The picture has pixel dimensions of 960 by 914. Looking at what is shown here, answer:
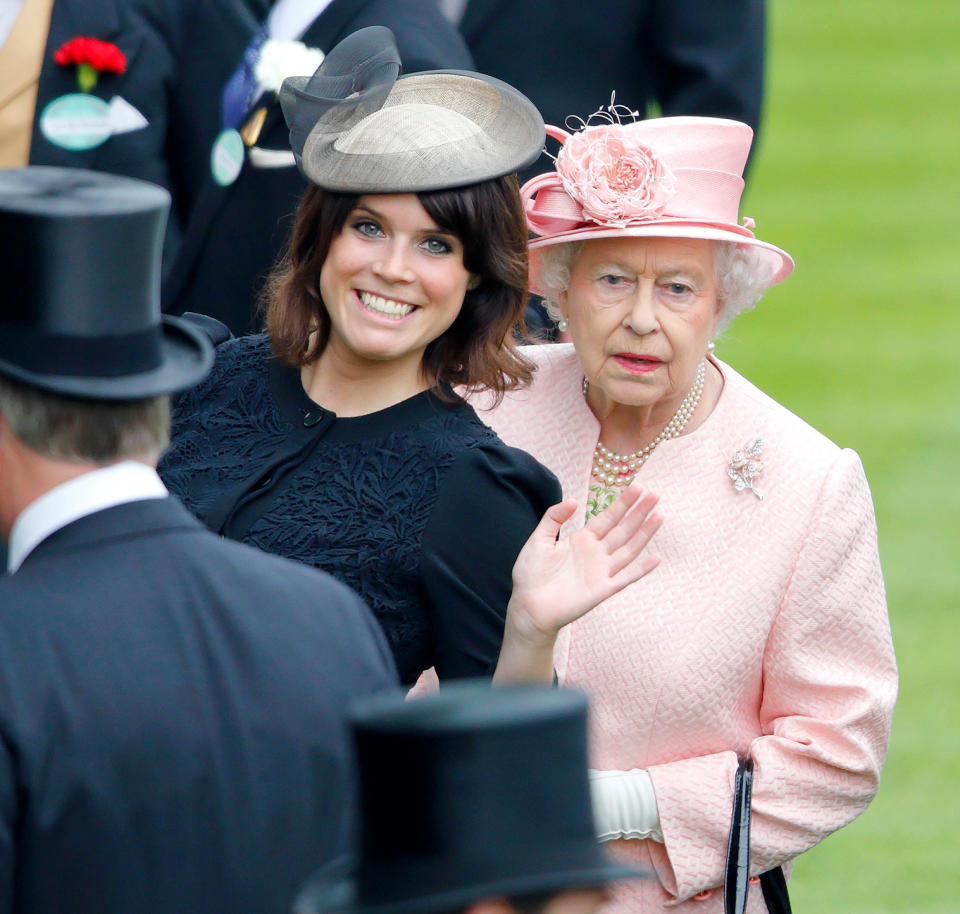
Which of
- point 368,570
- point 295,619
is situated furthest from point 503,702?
point 368,570

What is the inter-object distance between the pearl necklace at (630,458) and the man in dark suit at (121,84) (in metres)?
1.53

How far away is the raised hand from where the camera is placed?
129 inches

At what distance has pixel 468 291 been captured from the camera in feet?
12.0

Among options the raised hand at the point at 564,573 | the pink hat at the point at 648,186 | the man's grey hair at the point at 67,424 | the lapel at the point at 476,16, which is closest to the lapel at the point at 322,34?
the lapel at the point at 476,16

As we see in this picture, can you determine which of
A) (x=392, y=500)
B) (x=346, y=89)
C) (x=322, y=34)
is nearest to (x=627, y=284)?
(x=346, y=89)

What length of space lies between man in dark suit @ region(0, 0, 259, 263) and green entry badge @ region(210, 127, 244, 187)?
0.43 ft

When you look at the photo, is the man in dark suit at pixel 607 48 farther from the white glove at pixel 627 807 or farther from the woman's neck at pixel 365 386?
the white glove at pixel 627 807

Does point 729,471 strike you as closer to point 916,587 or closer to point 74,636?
point 74,636

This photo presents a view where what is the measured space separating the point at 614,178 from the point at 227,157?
1.32m

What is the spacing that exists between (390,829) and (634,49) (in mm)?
3599

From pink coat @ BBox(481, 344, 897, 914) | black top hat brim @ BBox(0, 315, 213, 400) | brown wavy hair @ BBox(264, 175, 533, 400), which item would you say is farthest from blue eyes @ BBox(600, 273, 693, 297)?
black top hat brim @ BBox(0, 315, 213, 400)

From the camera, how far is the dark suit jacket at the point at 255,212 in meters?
4.69

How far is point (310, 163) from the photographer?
12.0 ft

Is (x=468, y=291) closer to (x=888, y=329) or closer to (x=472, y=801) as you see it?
(x=472, y=801)
